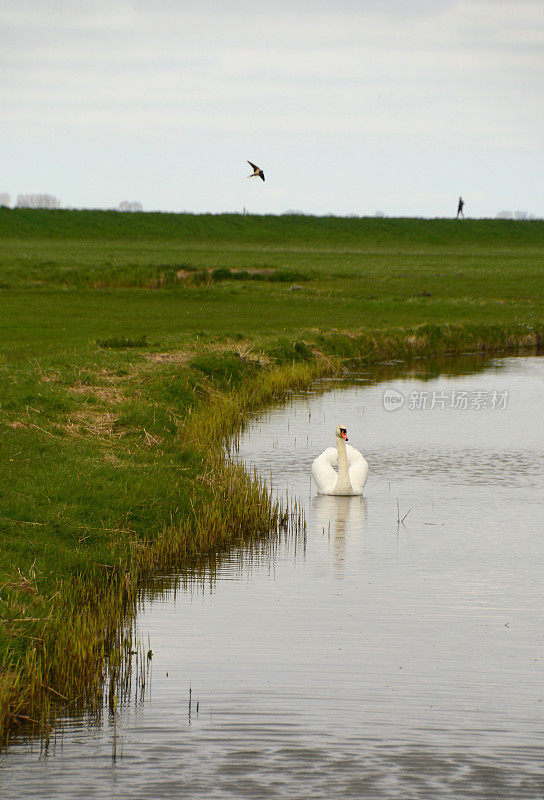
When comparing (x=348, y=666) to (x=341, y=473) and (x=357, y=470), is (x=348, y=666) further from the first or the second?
(x=357, y=470)

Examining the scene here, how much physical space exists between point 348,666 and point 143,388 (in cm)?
1489

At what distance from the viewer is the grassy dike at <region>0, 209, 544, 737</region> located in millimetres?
11969

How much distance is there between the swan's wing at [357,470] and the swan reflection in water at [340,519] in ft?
0.79

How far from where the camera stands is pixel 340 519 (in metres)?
17.6

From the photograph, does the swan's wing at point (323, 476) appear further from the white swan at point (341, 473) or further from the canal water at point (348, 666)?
the canal water at point (348, 666)

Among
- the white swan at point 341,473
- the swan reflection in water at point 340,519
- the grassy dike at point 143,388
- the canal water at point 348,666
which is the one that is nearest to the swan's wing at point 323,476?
the white swan at point 341,473

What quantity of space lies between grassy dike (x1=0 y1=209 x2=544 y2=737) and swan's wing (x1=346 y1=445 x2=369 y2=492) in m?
2.03

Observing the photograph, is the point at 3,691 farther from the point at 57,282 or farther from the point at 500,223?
the point at 500,223

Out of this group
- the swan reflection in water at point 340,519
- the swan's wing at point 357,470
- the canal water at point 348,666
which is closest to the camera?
the canal water at point 348,666

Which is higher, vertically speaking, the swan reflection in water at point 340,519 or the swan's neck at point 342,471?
the swan's neck at point 342,471

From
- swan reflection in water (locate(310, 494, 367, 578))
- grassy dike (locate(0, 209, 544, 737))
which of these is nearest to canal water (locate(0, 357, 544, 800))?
swan reflection in water (locate(310, 494, 367, 578))

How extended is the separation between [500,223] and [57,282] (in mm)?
90232

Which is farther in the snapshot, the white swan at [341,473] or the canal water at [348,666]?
the white swan at [341,473]

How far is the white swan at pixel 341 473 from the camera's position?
61.9ft
